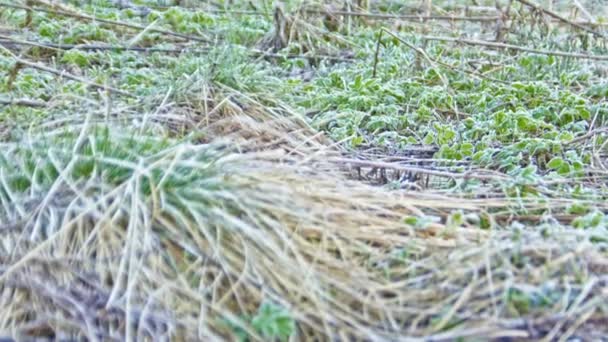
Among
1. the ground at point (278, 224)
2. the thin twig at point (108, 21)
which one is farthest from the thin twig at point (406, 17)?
the ground at point (278, 224)

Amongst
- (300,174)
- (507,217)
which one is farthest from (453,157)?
(300,174)

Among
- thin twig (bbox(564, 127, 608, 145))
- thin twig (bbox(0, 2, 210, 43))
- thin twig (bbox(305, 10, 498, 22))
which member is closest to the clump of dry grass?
thin twig (bbox(564, 127, 608, 145))

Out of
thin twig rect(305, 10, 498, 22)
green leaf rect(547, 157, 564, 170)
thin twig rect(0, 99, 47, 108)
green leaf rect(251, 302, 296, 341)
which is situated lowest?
→ thin twig rect(305, 10, 498, 22)

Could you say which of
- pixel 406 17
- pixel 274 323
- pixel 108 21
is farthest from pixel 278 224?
pixel 406 17

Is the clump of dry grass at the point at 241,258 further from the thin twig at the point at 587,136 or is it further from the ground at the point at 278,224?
the thin twig at the point at 587,136

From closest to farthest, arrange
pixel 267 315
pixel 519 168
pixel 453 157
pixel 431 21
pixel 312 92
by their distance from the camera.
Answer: pixel 267 315, pixel 519 168, pixel 453 157, pixel 312 92, pixel 431 21

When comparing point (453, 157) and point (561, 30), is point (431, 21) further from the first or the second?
point (453, 157)

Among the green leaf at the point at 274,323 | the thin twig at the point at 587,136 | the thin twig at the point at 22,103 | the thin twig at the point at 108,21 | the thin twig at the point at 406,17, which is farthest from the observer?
the thin twig at the point at 406,17

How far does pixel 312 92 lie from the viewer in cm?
379

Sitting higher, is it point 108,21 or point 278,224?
point 278,224

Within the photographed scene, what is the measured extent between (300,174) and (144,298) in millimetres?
547

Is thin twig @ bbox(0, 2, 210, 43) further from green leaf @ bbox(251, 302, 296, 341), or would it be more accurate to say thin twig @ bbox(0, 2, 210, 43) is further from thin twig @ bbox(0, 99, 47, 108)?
green leaf @ bbox(251, 302, 296, 341)

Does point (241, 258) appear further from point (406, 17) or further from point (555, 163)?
point (406, 17)

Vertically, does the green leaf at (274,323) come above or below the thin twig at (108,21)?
above
